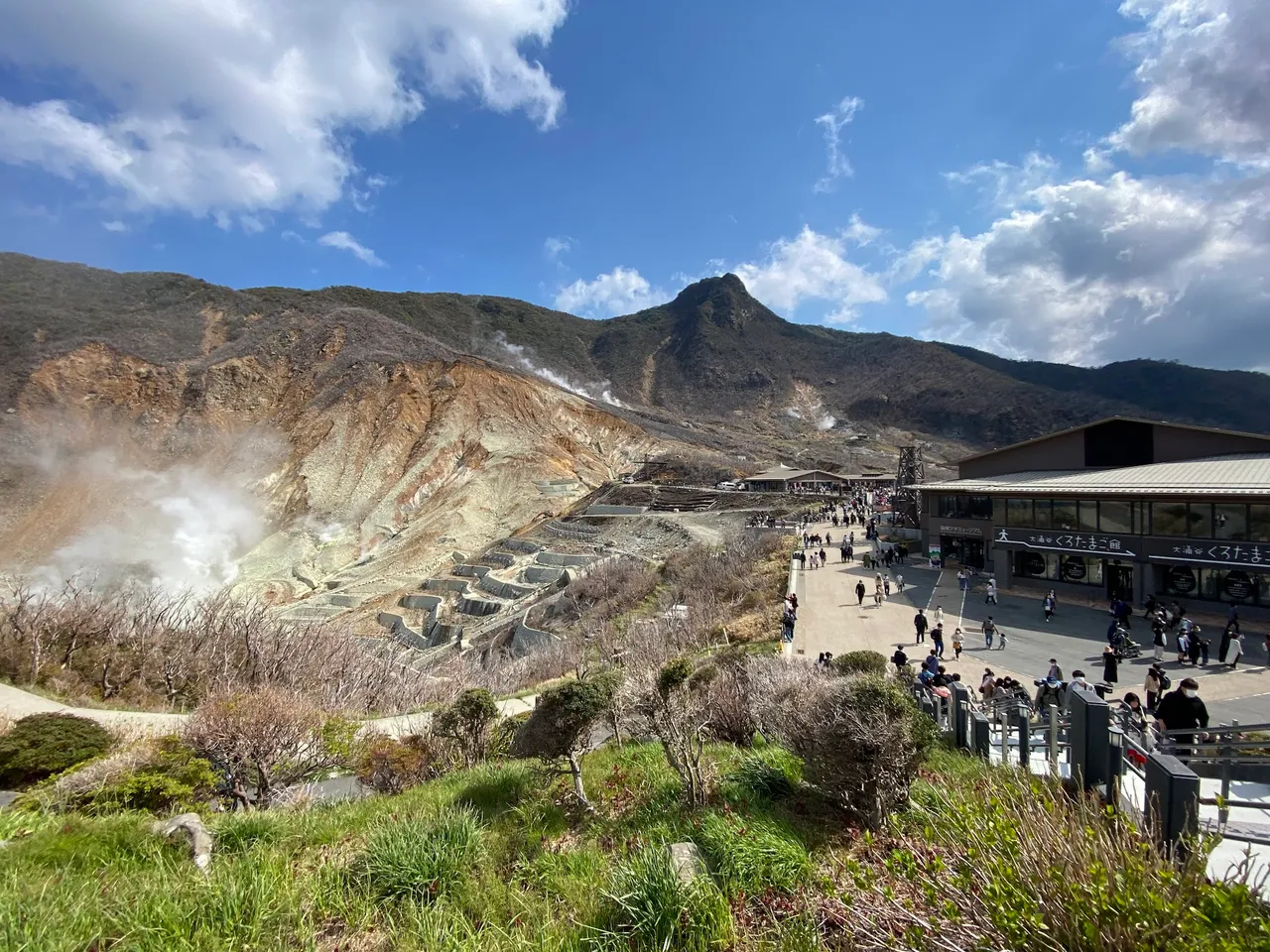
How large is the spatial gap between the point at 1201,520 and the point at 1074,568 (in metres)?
4.34

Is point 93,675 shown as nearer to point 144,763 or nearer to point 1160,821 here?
point 144,763

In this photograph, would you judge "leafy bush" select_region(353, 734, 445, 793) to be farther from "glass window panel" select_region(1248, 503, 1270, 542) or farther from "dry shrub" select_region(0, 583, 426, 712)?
"glass window panel" select_region(1248, 503, 1270, 542)

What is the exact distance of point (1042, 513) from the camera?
76.5ft

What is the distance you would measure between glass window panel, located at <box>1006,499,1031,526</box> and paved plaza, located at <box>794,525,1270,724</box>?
2971mm

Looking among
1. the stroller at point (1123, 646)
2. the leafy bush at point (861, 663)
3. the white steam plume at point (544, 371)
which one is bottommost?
the stroller at point (1123, 646)

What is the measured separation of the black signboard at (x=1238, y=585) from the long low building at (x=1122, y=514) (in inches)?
1.2

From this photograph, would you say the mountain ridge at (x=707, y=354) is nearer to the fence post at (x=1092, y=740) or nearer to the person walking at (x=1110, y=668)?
the person walking at (x=1110, y=668)

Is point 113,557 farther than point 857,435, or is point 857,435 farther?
point 857,435

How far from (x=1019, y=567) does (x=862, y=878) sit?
1009 inches

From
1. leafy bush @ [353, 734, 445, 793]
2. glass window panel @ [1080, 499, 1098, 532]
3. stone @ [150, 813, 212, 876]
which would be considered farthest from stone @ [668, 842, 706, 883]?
glass window panel @ [1080, 499, 1098, 532]

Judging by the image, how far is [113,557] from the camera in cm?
4556

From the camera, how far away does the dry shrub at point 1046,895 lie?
2.15 metres

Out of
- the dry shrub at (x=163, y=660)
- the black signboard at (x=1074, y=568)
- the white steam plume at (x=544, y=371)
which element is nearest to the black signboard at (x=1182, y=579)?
the black signboard at (x=1074, y=568)

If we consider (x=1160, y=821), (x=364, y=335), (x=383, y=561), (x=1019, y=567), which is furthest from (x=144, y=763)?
(x=364, y=335)
